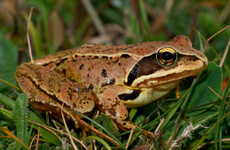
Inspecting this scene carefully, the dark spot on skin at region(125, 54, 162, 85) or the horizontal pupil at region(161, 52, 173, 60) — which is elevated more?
the horizontal pupil at region(161, 52, 173, 60)

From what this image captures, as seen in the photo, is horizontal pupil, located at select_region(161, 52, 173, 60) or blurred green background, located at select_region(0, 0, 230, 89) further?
blurred green background, located at select_region(0, 0, 230, 89)

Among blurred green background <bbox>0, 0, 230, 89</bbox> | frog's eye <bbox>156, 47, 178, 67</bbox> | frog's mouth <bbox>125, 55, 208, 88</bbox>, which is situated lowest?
frog's mouth <bbox>125, 55, 208, 88</bbox>

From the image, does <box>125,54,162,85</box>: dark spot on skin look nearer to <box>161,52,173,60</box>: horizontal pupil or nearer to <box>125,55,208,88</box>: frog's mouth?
<box>125,55,208,88</box>: frog's mouth

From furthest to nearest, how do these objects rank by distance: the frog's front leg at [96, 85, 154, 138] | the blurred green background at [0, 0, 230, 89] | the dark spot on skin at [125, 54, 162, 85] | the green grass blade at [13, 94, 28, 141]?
the blurred green background at [0, 0, 230, 89]
the dark spot on skin at [125, 54, 162, 85]
the frog's front leg at [96, 85, 154, 138]
the green grass blade at [13, 94, 28, 141]

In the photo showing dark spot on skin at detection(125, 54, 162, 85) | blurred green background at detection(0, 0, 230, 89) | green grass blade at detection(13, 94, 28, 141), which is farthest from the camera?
blurred green background at detection(0, 0, 230, 89)

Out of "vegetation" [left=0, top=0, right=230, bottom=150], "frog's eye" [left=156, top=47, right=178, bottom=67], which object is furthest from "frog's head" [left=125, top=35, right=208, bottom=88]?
"vegetation" [left=0, top=0, right=230, bottom=150]

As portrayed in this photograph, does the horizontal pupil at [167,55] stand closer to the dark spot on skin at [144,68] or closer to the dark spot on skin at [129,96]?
the dark spot on skin at [144,68]

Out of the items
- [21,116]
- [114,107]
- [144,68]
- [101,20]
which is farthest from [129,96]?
[101,20]
